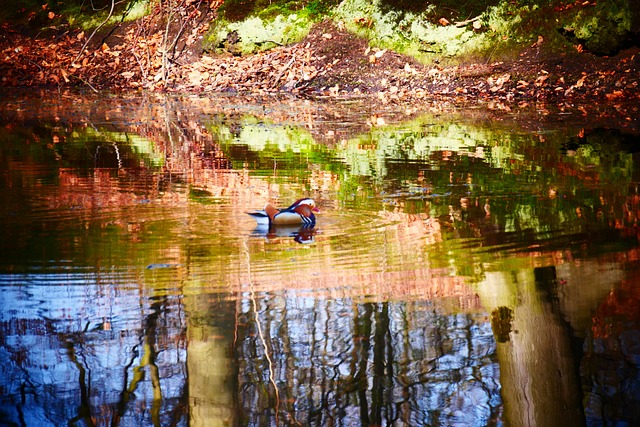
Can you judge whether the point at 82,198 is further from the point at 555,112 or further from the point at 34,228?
the point at 555,112

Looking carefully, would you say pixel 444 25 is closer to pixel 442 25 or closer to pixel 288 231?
pixel 442 25

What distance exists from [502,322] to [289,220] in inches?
96.9

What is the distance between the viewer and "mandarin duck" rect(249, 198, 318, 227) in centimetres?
731

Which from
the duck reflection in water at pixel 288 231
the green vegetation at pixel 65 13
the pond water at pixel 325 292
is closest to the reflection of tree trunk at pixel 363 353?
the pond water at pixel 325 292

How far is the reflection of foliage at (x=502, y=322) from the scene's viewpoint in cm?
519

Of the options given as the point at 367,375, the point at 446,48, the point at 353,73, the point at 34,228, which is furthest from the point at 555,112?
the point at 367,375

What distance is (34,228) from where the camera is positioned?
7305 mm

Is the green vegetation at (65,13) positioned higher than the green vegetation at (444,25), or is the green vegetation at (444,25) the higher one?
the green vegetation at (65,13)

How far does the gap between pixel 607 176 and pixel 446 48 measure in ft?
31.6

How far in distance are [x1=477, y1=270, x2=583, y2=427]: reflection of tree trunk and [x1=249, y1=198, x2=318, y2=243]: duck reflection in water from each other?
6.20 ft

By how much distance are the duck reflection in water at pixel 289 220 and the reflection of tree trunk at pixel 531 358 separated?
189cm

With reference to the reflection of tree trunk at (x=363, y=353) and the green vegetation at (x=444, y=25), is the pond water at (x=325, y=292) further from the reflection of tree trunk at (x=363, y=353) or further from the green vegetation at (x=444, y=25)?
the green vegetation at (x=444, y=25)

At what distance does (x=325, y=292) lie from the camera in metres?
5.66

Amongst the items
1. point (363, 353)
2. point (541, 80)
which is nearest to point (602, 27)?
point (541, 80)
